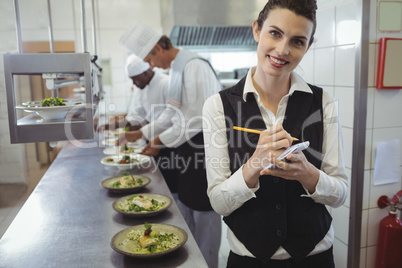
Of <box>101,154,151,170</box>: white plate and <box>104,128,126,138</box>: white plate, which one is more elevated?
<box>104,128,126,138</box>: white plate

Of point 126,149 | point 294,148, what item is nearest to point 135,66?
point 126,149

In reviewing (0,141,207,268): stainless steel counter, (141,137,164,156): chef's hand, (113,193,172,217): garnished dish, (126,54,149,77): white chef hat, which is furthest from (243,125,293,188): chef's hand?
(126,54,149,77): white chef hat

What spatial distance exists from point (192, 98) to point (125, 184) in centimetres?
97

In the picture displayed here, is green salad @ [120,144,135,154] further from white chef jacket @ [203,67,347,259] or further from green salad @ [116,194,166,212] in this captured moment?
white chef jacket @ [203,67,347,259]

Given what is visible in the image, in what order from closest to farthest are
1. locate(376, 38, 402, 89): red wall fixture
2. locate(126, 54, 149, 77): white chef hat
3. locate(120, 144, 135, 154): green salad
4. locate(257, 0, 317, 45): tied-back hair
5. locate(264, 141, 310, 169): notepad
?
locate(264, 141, 310, 169): notepad < locate(257, 0, 317, 45): tied-back hair < locate(376, 38, 402, 89): red wall fixture < locate(120, 144, 135, 154): green salad < locate(126, 54, 149, 77): white chef hat

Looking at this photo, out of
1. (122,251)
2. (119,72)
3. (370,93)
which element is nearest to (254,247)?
(122,251)

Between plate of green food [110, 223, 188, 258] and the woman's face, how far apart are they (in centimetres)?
82

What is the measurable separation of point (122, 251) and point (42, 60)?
2.79 ft

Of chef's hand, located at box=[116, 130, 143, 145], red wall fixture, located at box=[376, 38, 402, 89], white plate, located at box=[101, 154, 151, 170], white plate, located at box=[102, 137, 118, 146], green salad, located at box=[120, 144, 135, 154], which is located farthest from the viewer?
white plate, located at box=[102, 137, 118, 146]

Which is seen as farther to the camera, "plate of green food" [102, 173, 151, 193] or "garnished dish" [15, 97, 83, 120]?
"plate of green food" [102, 173, 151, 193]

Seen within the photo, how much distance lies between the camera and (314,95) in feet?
5.15

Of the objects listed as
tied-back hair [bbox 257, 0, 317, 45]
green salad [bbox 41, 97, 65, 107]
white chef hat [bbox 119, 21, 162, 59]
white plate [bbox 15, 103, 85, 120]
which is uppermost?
white chef hat [bbox 119, 21, 162, 59]

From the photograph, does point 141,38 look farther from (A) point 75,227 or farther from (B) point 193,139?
(A) point 75,227

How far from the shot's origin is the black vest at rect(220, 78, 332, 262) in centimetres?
147
